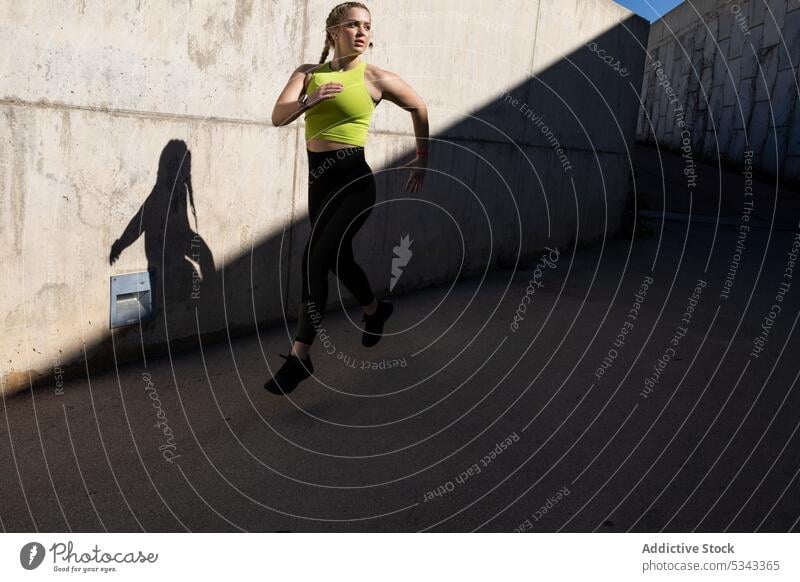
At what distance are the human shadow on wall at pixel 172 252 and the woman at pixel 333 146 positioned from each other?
1.83ft

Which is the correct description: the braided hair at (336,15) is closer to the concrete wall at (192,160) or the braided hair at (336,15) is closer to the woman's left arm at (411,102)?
the woman's left arm at (411,102)

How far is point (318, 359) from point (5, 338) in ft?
4.57

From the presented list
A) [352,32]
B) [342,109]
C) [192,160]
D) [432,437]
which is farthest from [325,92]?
[432,437]

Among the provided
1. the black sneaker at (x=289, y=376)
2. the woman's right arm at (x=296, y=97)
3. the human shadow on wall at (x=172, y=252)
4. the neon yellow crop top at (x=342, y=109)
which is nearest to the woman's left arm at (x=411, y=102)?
the neon yellow crop top at (x=342, y=109)

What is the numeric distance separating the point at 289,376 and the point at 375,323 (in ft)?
2.67

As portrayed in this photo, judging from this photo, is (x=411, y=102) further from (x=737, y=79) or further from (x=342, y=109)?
(x=737, y=79)

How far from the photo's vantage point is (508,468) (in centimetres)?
262

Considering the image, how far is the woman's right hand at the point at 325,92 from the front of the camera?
115 inches

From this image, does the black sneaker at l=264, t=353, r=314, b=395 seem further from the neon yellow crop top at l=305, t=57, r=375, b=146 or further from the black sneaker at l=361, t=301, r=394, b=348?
the neon yellow crop top at l=305, t=57, r=375, b=146

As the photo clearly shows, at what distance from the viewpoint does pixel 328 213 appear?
10.3ft

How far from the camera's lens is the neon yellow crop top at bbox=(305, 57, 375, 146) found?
292 cm

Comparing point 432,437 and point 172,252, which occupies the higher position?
point 172,252

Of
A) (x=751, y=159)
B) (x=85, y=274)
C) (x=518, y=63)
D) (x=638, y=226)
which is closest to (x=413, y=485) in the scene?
(x=85, y=274)

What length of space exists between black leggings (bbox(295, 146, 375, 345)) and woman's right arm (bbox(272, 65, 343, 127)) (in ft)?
0.73
